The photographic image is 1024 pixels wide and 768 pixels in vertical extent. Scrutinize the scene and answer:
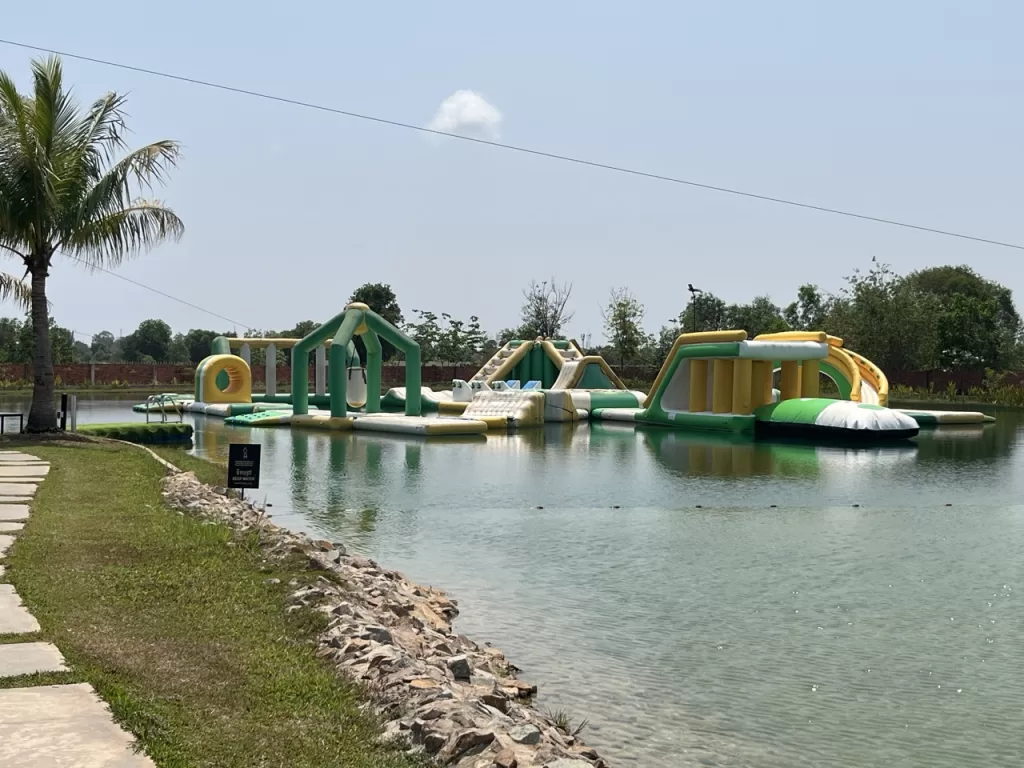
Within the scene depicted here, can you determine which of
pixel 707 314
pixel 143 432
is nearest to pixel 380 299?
pixel 707 314

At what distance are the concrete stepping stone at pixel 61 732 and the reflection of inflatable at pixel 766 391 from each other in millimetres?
21267

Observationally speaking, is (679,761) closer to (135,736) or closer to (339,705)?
(339,705)

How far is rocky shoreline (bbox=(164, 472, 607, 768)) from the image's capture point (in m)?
4.20

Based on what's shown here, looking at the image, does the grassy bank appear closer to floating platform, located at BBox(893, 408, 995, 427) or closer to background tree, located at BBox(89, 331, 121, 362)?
floating platform, located at BBox(893, 408, 995, 427)

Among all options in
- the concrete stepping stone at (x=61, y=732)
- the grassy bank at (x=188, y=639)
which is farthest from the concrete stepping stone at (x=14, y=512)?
the concrete stepping stone at (x=61, y=732)

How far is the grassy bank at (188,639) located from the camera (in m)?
3.99

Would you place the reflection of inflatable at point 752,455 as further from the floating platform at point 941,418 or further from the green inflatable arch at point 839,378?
the floating platform at point 941,418

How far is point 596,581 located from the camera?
9.21 metres

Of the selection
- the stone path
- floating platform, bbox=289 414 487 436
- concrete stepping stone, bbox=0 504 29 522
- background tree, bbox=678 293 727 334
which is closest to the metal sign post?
concrete stepping stone, bbox=0 504 29 522

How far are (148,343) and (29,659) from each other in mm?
83724

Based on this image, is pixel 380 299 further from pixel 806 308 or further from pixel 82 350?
pixel 82 350

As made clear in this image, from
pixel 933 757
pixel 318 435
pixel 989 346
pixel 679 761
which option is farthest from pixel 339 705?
pixel 989 346

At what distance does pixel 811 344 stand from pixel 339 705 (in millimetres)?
23209

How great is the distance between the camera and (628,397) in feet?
107
